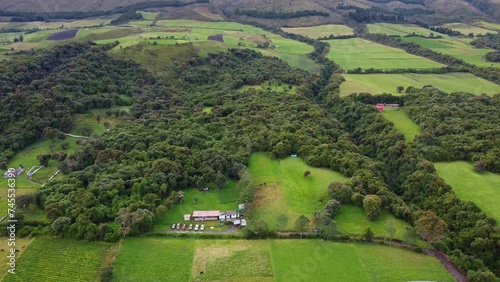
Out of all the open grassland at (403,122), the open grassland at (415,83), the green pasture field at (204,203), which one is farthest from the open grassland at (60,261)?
the open grassland at (415,83)

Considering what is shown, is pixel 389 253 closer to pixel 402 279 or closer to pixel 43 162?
pixel 402 279

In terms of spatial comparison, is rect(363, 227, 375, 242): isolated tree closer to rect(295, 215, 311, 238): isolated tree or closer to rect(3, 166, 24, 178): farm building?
rect(295, 215, 311, 238): isolated tree

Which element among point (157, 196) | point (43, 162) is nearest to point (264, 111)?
point (157, 196)

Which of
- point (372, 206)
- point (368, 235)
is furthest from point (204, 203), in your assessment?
point (372, 206)

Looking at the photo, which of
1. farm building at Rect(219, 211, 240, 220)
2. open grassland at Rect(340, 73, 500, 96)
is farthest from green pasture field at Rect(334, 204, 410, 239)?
open grassland at Rect(340, 73, 500, 96)

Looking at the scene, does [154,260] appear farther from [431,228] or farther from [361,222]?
[431,228]

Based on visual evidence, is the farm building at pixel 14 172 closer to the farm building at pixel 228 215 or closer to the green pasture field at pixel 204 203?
the green pasture field at pixel 204 203
